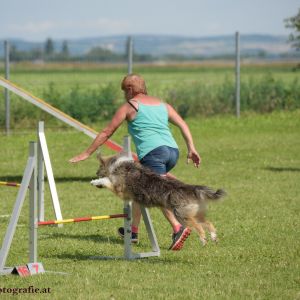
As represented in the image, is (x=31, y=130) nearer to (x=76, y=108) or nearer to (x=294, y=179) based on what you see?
(x=76, y=108)

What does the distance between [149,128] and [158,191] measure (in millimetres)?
816

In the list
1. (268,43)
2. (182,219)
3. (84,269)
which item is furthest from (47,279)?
(268,43)

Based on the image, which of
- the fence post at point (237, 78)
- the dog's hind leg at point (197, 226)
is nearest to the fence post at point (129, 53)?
the fence post at point (237, 78)

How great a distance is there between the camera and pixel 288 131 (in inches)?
898

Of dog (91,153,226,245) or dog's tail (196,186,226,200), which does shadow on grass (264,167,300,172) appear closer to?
dog (91,153,226,245)

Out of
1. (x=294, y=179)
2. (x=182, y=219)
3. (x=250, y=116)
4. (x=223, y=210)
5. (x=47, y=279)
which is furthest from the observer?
(x=250, y=116)

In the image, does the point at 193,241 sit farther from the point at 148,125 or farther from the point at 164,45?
the point at 164,45

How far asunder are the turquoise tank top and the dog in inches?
15.6

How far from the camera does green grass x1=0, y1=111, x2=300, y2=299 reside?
7.47 m

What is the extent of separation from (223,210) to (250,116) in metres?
12.7

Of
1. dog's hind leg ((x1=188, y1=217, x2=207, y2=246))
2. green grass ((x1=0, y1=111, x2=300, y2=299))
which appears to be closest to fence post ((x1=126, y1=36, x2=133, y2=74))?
green grass ((x1=0, y1=111, x2=300, y2=299))

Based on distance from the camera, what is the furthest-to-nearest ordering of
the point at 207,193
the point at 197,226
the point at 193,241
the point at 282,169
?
the point at 282,169, the point at 193,241, the point at 197,226, the point at 207,193

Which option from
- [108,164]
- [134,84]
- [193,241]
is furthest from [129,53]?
[108,164]

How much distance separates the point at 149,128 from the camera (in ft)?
29.6
